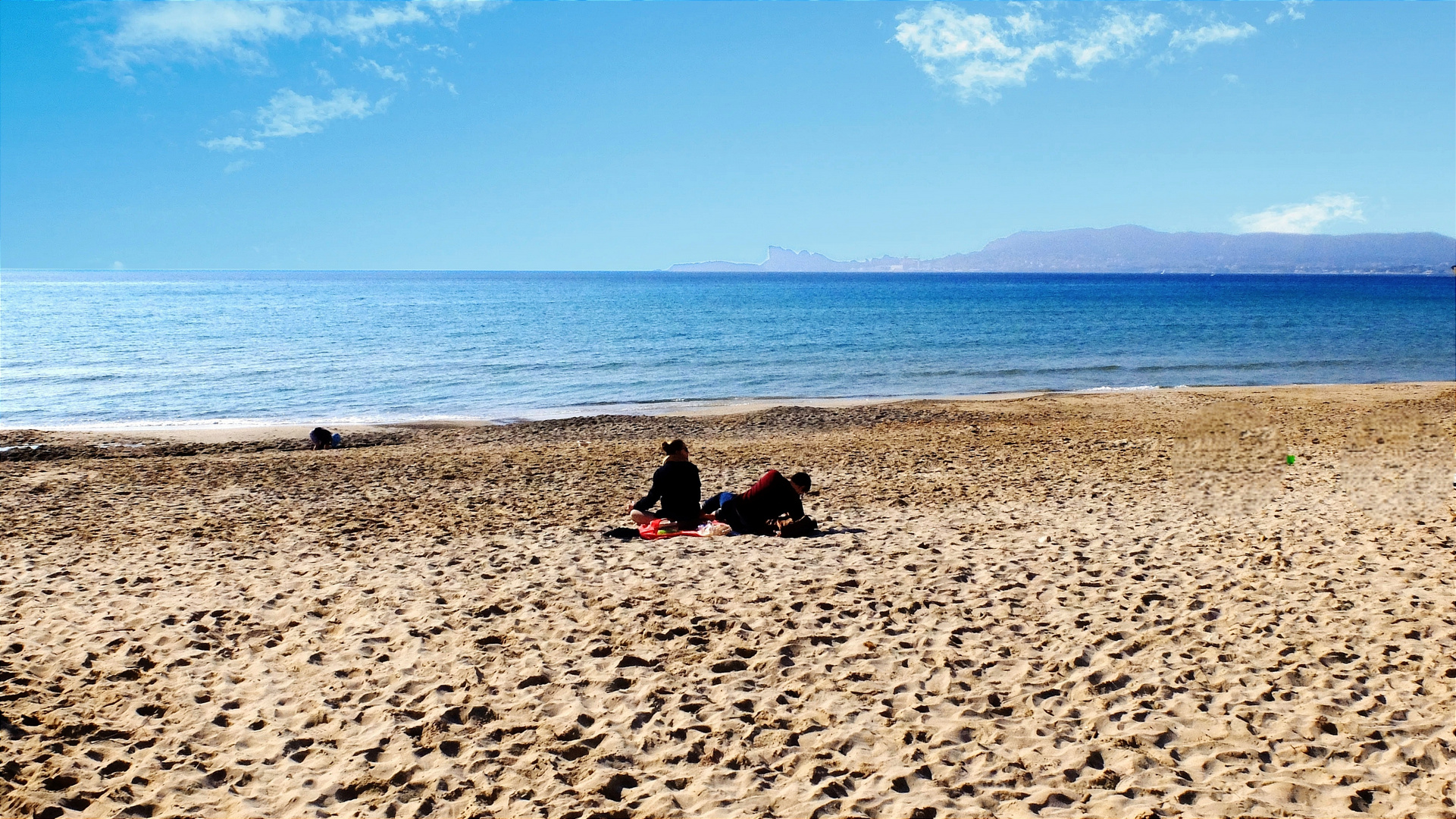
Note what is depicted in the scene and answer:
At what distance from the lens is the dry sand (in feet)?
16.1

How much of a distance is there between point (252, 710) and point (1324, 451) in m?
16.5

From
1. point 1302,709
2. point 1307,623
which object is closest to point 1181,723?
point 1302,709

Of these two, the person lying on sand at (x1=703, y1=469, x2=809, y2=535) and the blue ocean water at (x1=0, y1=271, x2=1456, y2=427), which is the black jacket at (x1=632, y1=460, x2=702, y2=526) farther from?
the blue ocean water at (x1=0, y1=271, x2=1456, y2=427)

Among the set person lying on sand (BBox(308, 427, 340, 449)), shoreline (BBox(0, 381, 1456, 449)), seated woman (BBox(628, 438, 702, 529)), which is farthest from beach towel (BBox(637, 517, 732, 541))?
shoreline (BBox(0, 381, 1456, 449))

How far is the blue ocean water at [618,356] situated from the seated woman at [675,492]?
15.7 meters

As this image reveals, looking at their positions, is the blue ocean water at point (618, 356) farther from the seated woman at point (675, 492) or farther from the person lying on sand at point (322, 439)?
the seated woman at point (675, 492)

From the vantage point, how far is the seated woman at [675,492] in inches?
411

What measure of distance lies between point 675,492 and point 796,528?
1438mm

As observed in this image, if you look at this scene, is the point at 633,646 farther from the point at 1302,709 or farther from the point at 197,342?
the point at 197,342

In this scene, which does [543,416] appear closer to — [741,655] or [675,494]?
[675,494]

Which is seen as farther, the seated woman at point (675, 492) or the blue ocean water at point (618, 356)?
the blue ocean water at point (618, 356)

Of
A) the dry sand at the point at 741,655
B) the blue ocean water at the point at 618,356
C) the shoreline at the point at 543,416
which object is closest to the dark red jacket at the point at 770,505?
the dry sand at the point at 741,655

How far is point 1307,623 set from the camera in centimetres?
713

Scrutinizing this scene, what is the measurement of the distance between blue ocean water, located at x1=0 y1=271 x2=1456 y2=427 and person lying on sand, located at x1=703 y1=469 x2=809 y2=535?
16.1 m
